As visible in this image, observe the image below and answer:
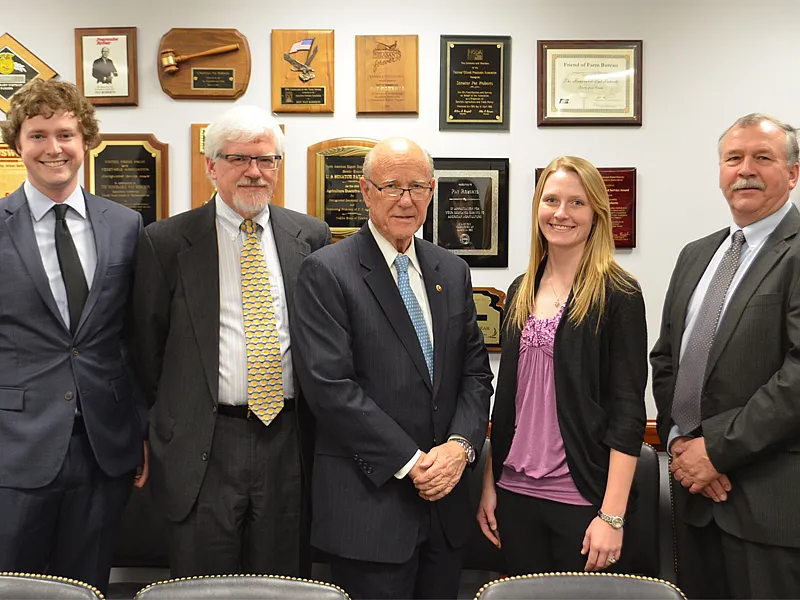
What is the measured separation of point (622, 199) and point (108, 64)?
2.29m

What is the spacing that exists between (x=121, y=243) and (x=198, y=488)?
0.74 m

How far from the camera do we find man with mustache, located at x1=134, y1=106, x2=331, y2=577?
1949mm

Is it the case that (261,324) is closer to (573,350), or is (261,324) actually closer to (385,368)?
(385,368)

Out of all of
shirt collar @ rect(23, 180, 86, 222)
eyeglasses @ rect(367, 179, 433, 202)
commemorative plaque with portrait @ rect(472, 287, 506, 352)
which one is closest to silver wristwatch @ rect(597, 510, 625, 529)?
eyeglasses @ rect(367, 179, 433, 202)

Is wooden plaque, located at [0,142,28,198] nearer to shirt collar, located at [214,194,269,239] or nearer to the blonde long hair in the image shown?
shirt collar, located at [214,194,269,239]

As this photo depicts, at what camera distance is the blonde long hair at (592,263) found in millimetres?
1870

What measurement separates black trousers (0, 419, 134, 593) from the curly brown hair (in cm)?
84

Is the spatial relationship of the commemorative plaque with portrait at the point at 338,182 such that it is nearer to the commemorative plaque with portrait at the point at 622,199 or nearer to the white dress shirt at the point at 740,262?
the commemorative plaque with portrait at the point at 622,199

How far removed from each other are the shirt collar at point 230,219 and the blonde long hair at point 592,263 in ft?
2.54

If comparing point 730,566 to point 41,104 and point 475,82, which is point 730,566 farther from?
point 41,104

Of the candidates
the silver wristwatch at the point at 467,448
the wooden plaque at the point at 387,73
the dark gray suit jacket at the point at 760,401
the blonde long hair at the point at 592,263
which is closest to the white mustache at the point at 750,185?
the dark gray suit jacket at the point at 760,401

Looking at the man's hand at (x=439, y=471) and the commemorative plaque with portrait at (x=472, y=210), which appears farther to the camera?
the commemorative plaque with portrait at (x=472, y=210)

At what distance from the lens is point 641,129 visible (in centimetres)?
317

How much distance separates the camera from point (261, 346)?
1961 mm
